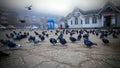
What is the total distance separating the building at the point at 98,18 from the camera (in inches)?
657

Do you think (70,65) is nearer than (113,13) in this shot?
Yes

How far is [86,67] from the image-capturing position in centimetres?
230

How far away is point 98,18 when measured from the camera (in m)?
18.9

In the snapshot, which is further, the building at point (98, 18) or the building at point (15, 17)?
the building at point (98, 18)

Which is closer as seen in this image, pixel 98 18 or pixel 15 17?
pixel 15 17

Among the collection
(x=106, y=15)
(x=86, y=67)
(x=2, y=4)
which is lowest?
(x=86, y=67)

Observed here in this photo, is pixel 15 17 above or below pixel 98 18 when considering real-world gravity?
below

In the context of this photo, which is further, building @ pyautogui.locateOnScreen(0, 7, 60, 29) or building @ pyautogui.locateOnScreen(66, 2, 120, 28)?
building @ pyautogui.locateOnScreen(66, 2, 120, 28)

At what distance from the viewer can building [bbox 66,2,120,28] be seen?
54.7ft

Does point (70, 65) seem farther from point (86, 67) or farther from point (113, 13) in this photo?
point (113, 13)

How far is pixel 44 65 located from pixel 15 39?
4.38m

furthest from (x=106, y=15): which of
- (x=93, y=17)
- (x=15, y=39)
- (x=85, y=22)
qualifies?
(x=15, y=39)

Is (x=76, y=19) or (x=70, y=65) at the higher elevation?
(x=76, y=19)

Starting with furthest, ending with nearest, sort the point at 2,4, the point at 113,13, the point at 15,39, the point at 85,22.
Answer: the point at 85,22, the point at 113,13, the point at 15,39, the point at 2,4
